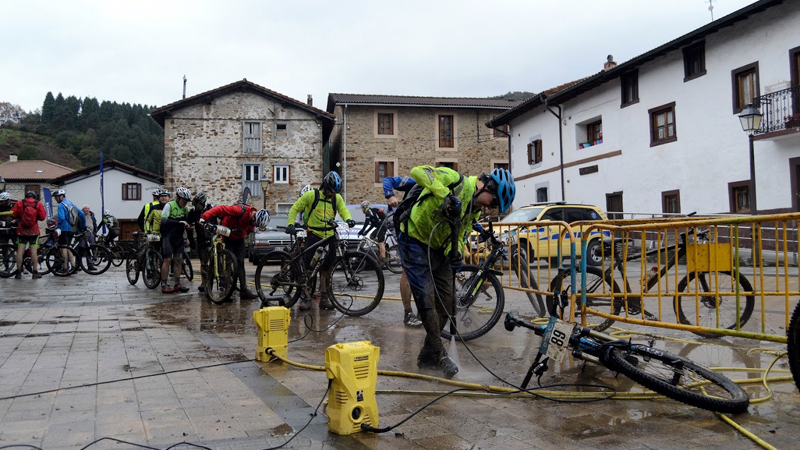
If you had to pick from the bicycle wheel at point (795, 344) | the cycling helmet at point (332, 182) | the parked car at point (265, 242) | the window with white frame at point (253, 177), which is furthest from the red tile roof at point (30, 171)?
the bicycle wheel at point (795, 344)

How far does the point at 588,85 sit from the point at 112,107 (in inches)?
3614

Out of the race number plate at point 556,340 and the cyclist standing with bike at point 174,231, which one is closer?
the race number plate at point 556,340

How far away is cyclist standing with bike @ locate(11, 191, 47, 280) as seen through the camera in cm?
1206

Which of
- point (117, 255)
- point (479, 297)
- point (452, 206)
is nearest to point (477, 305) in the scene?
point (479, 297)

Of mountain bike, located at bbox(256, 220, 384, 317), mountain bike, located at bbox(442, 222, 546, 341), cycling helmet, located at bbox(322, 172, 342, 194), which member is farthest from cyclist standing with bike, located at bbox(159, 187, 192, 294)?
mountain bike, located at bbox(442, 222, 546, 341)

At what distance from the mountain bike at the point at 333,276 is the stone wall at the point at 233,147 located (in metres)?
30.2

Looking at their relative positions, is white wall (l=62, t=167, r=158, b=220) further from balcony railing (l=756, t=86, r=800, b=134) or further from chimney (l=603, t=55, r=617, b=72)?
balcony railing (l=756, t=86, r=800, b=134)

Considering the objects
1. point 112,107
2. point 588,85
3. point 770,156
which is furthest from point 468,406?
point 112,107

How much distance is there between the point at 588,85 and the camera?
87.0ft

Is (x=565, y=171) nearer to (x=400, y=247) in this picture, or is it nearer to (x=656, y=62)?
(x=656, y=62)

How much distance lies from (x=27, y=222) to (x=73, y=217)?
5.55 ft

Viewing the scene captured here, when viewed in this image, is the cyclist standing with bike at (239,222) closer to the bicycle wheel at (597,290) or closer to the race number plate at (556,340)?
the bicycle wheel at (597,290)

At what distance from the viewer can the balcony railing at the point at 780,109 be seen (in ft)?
58.5

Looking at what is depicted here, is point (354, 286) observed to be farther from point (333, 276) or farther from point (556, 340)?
point (556, 340)
